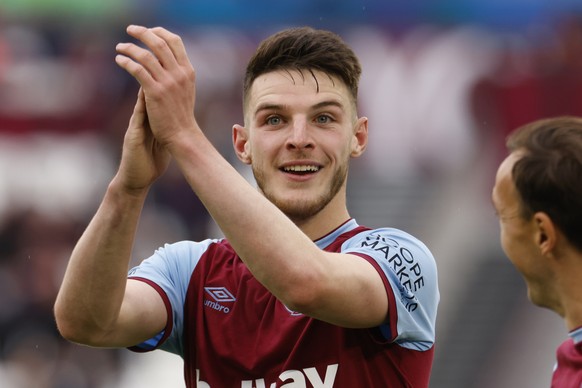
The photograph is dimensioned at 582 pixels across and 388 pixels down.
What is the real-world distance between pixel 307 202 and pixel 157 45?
841 mm

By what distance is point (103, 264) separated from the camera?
12.5ft

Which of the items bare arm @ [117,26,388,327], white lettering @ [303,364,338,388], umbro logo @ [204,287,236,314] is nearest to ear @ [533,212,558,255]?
bare arm @ [117,26,388,327]

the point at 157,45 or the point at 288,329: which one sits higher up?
the point at 157,45

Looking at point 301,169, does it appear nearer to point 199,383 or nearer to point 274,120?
point 274,120

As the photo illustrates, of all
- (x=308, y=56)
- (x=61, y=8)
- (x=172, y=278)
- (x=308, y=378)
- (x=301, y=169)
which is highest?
(x=61, y=8)

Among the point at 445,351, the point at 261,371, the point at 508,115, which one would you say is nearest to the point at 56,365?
the point at 445,351

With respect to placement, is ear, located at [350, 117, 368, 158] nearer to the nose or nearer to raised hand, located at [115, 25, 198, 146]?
the nose

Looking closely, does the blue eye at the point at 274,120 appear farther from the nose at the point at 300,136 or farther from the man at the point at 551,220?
the man at the point at 551,220

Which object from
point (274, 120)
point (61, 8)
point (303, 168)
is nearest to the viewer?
point (303, 168)

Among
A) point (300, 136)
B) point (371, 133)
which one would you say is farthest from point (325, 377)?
point (371, 133)

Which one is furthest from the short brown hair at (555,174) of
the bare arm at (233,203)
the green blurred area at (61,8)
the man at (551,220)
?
the green blurred area at (61,8)

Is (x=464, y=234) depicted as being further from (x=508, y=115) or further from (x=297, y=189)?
(x=297, y=189)

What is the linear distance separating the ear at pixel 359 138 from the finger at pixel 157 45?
0.96m

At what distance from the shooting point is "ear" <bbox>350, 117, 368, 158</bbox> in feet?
14.1
